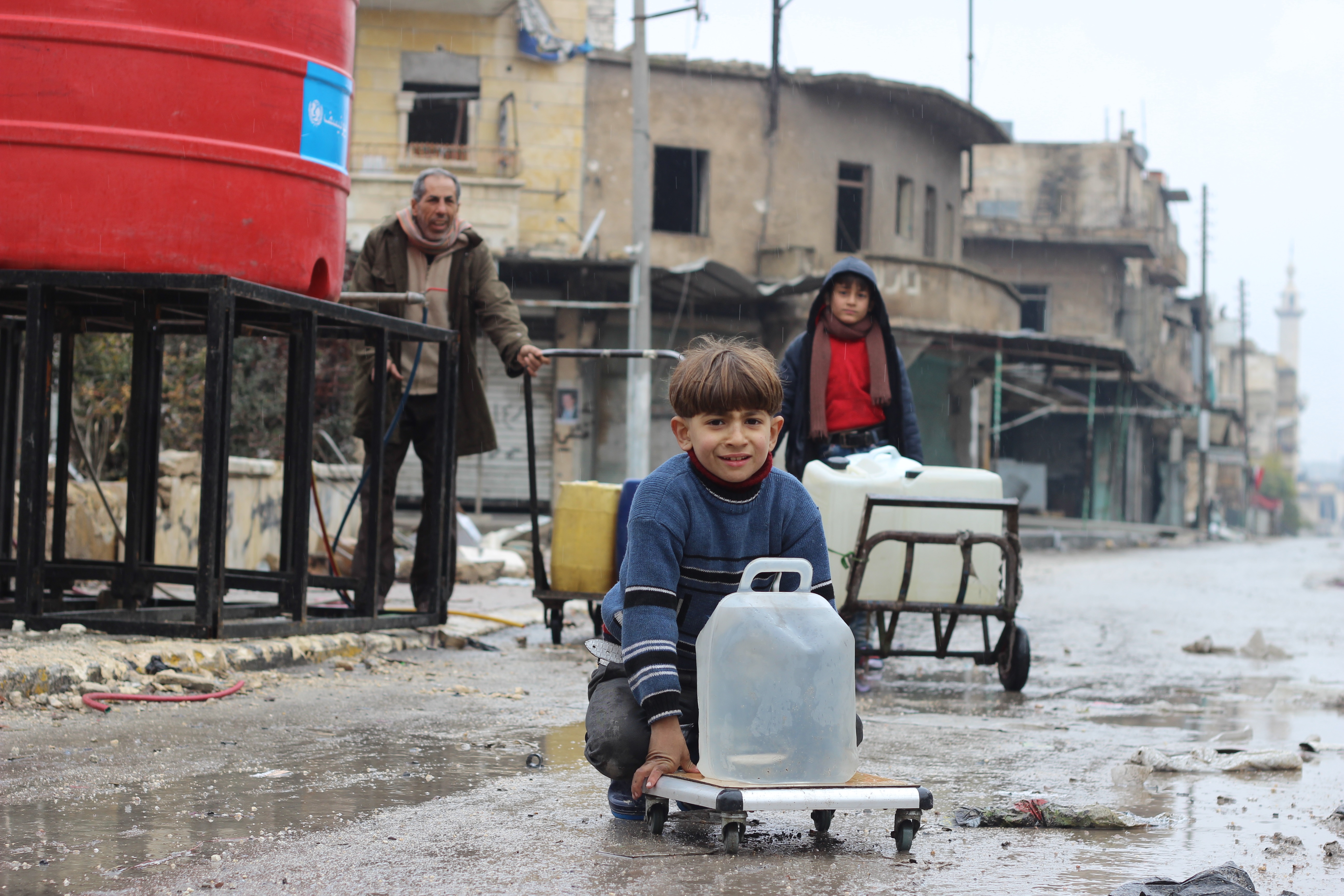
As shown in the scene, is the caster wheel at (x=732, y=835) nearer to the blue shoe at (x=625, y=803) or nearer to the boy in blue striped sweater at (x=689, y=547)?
the boy in blue striped sweater at (x=689, y=547)

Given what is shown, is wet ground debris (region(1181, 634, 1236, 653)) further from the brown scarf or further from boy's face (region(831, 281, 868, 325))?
boy's face (region(831, 281, 868, 325))

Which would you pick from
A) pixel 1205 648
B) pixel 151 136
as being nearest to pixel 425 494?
pixel 151 136

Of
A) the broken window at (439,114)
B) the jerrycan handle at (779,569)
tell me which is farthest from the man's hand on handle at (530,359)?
the broken window at (439,114)

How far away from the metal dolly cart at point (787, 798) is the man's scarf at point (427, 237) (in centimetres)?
401

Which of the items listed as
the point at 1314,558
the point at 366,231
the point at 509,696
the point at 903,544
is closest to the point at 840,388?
the point at 903,544

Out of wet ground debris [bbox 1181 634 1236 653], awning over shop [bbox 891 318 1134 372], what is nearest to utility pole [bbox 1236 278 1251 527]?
awning over shop [bbox 891 318 1134 372]

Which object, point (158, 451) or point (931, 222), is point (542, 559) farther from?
point (931, 222)

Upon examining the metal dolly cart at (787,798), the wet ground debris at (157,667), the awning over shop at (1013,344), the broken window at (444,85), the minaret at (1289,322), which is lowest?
the wet ground debris at (157,667)

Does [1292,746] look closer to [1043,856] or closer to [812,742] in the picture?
[1043,856]

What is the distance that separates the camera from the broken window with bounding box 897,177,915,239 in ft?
78.2

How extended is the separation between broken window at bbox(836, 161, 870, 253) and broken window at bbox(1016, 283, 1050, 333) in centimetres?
1370

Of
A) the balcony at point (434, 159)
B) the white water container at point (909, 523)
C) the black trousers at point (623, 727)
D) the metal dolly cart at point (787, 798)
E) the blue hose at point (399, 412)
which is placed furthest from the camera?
the balcony at point (434, 159)

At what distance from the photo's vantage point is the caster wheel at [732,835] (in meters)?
2.57

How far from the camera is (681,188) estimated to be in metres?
21.5
